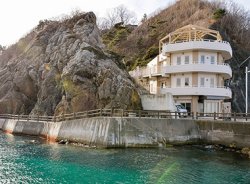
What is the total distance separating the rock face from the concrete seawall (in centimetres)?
624

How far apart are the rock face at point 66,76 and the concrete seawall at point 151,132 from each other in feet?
20.5

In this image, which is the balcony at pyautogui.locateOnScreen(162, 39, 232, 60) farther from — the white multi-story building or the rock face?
the rock face

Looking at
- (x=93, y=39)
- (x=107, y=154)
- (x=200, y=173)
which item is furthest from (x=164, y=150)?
(x=93, y=39)

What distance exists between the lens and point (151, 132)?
33.7 metres

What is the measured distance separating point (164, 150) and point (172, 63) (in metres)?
21.6

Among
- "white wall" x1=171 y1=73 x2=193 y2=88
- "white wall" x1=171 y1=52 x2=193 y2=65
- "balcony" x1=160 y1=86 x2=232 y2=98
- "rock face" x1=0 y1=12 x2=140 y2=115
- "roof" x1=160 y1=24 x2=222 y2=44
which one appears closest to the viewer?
"rock face" x1=0 y1=12 x2=140 y2=115

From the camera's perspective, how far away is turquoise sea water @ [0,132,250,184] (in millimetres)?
20839

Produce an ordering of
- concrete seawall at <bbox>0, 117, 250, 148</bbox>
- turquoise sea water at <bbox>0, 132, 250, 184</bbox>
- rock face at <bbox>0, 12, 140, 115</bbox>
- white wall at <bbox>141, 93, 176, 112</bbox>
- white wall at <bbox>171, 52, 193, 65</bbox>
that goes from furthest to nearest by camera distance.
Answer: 1. white wall at <bbox>171, 52, 193, 65</bbox>
2. rock face at <bbox>0, 12, 140, 115</bbox>
3. white wall at <bbox>141, 93, 176, 112</bbox>
4. concrete seawall at <bbox>0, 117, 250, 148</bbox>
5. turquoise sea water at <bbox>0, 132, 250, 184</bbox>

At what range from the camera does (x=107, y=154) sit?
29.0 m

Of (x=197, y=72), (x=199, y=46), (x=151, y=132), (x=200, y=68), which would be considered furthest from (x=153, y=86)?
(x=151, y=132)

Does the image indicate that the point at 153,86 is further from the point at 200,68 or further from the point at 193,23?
the point at 193,23

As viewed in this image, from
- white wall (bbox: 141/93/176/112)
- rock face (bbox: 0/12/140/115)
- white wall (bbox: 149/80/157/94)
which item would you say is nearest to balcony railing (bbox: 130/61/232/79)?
white wall (bbox: 149/80/157/94)

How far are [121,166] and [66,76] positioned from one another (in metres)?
22.4

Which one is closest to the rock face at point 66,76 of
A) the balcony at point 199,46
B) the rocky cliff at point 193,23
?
the balcony at point 199,46
